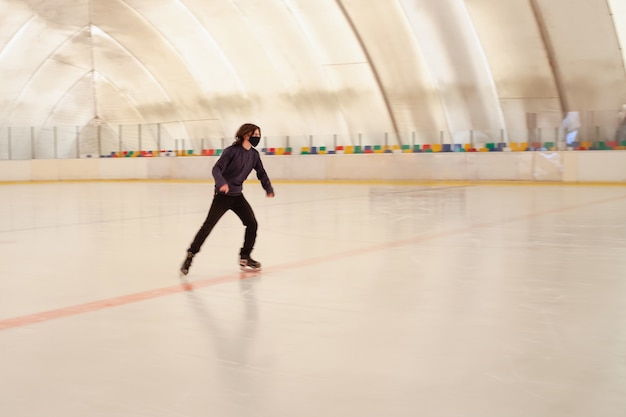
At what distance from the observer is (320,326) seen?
17.7ft

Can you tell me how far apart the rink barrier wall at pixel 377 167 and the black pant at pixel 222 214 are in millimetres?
22183

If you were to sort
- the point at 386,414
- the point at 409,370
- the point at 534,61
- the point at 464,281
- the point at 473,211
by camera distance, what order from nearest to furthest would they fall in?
1. the point at 386,414
2. the point at 409,370
3. the point at 464,281
4. the point at 473,211
5. the point at 534,61

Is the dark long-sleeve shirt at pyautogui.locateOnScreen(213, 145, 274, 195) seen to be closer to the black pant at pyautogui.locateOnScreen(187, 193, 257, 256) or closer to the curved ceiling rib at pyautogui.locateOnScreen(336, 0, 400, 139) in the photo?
the black pant at pyautogui.locateOnScreen(187, 193, 257, 256)

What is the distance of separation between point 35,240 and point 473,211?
8.84 meters

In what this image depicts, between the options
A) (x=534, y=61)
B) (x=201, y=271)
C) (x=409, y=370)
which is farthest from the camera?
(x=534, y=61)

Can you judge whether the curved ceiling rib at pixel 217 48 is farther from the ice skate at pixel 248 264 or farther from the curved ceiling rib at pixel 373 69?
the ice skate at pixel 248 264

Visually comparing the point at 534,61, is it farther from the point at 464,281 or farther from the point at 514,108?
the point at 464,281

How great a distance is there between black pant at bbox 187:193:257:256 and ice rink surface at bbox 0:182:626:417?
0.34m

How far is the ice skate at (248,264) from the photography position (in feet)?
26.6

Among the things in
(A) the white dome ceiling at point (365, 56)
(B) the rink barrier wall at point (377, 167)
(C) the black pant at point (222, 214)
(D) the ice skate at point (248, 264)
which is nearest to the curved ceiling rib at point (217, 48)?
(A) the white dome ceiling at point (365, 56)

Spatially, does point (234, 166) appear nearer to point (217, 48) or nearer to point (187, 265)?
point (187, 265)

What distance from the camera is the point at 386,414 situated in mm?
3529

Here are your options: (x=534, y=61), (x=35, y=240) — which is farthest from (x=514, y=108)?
(x=35, y=240)

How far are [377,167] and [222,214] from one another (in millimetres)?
25290
